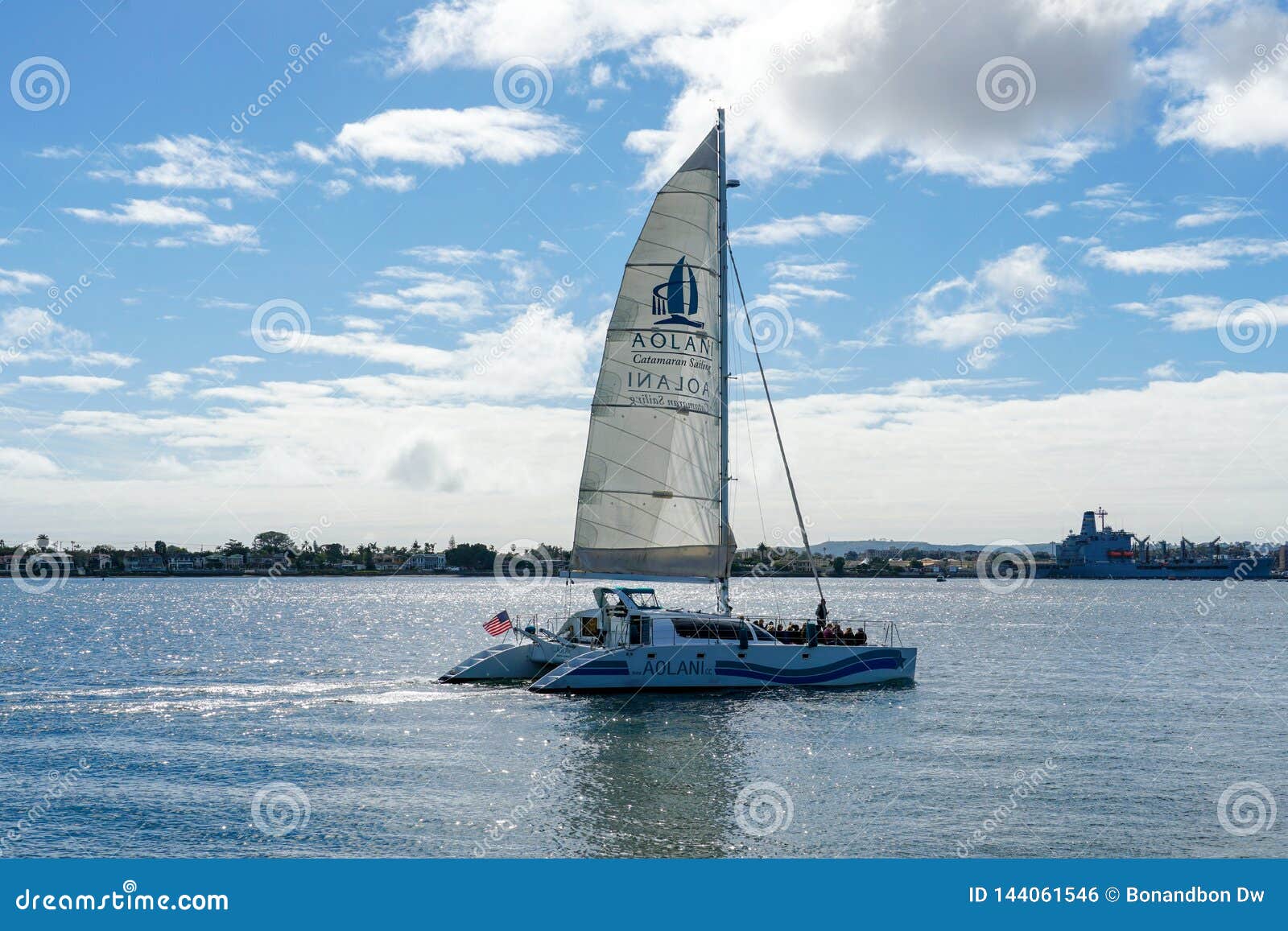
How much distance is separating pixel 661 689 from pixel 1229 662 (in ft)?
116

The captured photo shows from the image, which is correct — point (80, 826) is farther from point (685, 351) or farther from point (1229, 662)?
point (1229, 662)

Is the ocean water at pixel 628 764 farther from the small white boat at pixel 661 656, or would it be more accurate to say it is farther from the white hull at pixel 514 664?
the white hull at pixel 514 664

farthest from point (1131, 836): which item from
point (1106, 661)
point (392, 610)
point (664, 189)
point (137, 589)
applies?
point (137, 589)

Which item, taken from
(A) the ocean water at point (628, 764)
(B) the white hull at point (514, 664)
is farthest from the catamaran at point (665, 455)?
(A) the ocean water at point (628, 764)

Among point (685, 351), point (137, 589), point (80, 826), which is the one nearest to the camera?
point (80, 826)

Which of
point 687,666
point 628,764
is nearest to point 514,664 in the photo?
point 687,666

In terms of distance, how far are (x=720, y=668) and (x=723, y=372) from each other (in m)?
11.0

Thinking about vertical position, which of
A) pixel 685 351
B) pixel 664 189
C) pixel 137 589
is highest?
pixel 664 189

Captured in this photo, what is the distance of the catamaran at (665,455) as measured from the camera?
42688 millimetres

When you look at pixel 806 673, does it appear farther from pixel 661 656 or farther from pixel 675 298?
pixel 675 298

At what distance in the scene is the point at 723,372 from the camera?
144 ft

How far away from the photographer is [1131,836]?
72.0 feet

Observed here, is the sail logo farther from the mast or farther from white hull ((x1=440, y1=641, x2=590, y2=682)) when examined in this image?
white hull ((x1=440, y1=641, x2=590, y2=682))

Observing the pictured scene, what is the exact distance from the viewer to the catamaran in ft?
140
